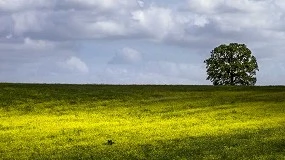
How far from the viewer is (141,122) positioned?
5753 centimetres

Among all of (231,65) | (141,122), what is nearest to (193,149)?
(141,122)

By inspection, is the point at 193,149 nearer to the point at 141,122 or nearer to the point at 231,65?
the point at 141,122

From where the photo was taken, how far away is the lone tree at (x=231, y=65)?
407 feet

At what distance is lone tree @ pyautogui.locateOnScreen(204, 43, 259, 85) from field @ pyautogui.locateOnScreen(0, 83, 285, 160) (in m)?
30.0

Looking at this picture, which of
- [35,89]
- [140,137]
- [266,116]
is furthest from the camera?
[35,89]

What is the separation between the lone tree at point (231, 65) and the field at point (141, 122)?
98.5 feet

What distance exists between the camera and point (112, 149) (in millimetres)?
37219

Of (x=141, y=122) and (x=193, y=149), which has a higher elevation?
(x=141, y=122)

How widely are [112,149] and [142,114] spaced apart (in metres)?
27.7

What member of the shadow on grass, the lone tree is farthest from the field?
the lone tree

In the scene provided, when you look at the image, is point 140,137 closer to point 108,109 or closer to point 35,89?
point 108,109

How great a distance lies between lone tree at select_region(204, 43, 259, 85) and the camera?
124 metres

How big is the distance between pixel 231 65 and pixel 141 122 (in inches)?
2762

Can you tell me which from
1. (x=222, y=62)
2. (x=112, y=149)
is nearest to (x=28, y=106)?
(x=112, y=149)
